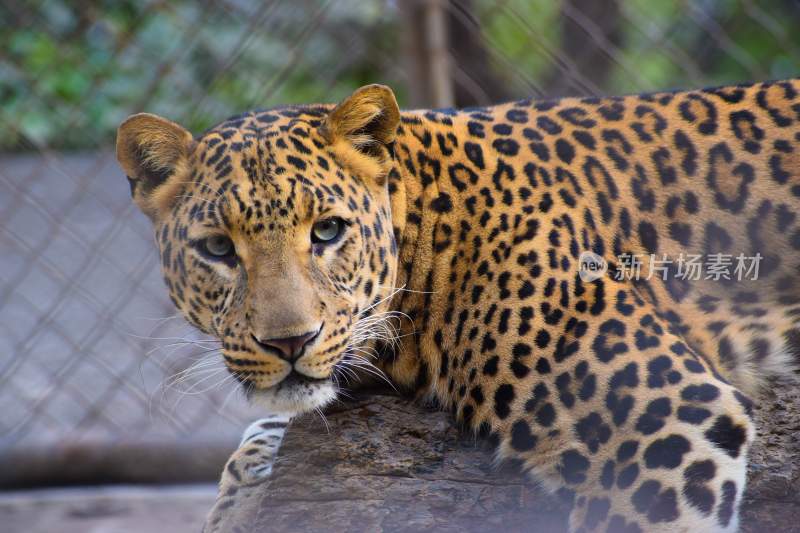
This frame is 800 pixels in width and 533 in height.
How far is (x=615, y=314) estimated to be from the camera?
3.61m

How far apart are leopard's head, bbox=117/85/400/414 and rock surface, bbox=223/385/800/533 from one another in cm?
35

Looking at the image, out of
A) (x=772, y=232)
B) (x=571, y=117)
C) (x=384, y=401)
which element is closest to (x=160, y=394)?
(x=384, y=401)

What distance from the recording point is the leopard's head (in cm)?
348

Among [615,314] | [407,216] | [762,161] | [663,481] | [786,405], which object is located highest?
[762,161]

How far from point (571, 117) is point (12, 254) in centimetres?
575

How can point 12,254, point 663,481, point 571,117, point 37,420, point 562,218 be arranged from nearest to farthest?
1. point 663,481
2. point 562,218
3. point 571,117
4. point 37,420
5. point 12,254

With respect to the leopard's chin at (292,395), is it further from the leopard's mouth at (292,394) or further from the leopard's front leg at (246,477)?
the leopard's front leg at (246,477)

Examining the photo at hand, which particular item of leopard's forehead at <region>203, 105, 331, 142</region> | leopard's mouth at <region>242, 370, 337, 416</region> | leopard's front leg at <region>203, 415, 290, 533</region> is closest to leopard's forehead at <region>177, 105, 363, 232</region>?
leopard's forehead at <region>203, 105, 331, 142</region>

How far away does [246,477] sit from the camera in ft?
14.0

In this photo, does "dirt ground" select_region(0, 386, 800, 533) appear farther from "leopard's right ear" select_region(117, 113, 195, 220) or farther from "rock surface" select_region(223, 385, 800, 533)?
"leopard's right ear" select_region(117, 113, 195, 220)

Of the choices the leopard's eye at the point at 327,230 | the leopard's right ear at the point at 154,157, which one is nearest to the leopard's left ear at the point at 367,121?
the leopard's eye at the point at 327,230

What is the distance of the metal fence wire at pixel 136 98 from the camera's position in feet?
21.6

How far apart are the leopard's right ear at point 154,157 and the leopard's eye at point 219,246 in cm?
30

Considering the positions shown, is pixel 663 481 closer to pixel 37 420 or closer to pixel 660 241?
pixel 660 241
